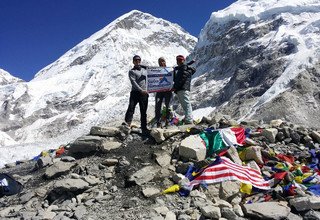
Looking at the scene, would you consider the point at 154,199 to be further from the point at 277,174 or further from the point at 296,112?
the point at 296,112

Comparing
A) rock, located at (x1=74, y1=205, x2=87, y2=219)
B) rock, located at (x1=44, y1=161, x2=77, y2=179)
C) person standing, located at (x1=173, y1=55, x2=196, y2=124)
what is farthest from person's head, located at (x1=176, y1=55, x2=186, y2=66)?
rock, located at (x1=74, y1=205, x2=87, y2=219)

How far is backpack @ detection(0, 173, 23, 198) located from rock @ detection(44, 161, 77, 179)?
68 cm

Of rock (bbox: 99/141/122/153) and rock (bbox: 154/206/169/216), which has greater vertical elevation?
rock (bbox: 99/141/122/153)

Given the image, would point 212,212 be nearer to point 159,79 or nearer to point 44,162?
point 44,162

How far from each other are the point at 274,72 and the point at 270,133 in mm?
129740

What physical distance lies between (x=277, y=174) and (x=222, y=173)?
1.41m

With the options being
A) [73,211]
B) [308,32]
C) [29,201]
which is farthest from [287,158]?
[308,32]

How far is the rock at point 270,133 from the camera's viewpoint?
40.1ft

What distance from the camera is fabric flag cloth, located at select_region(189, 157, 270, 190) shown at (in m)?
9.27

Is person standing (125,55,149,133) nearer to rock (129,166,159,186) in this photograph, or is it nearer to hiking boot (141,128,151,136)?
hiking boot (141,128,151,136)

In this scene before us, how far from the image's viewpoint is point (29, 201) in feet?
31.5

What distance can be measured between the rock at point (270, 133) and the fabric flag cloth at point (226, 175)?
264cm

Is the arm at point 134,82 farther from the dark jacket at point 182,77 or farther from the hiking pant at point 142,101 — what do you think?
the dark jacket at point 182,77

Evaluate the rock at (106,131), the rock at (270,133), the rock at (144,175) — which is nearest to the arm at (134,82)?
the rock at (106,131)
